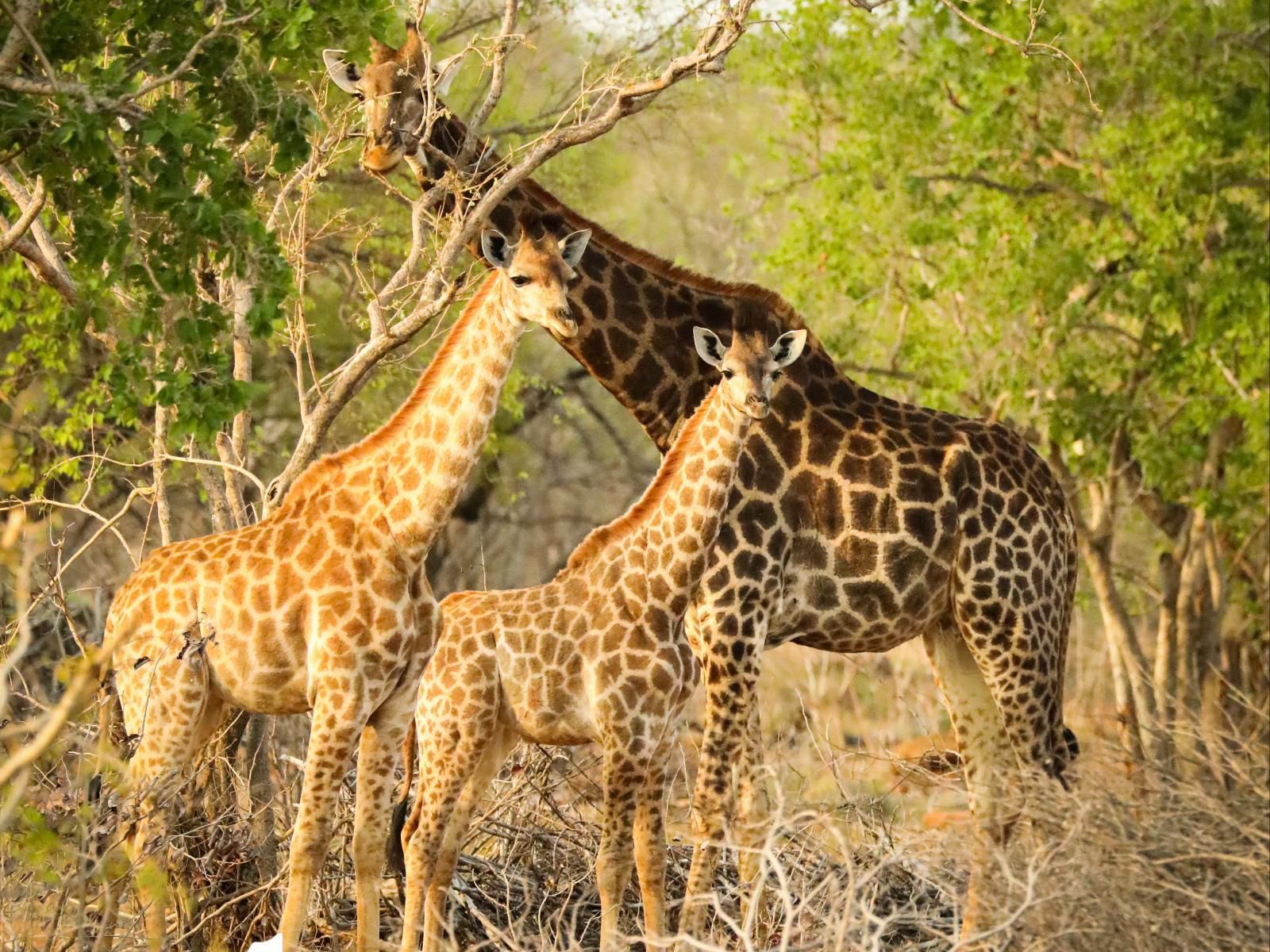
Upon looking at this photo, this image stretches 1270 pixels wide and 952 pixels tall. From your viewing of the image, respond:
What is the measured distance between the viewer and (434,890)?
813cm

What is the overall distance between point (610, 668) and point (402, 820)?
1300 millimetres

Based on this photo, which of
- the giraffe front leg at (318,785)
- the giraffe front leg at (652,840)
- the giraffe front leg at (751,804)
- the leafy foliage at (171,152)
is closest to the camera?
the leafy foliage at (171,152)

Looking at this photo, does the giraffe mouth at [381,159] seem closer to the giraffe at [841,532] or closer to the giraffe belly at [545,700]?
the giraffe at [841,532]

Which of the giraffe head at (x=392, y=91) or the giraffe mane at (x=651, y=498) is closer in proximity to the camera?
the giraffe head at (x=392, y=91)

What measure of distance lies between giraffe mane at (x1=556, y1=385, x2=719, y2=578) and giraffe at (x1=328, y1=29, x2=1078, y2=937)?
1.29 ft

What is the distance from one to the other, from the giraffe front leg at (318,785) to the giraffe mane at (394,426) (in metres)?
1.00

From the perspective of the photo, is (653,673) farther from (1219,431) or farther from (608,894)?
(1219,431)

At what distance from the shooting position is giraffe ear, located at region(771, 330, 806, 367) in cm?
848

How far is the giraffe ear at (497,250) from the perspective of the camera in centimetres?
777

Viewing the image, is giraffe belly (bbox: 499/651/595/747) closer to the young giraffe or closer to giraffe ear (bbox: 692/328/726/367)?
the young giraffe

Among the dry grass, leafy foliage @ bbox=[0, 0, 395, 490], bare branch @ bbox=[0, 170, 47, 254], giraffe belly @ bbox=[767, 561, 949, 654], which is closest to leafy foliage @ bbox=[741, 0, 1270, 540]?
the dry grass

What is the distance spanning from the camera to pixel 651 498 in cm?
852

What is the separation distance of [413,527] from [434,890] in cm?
161

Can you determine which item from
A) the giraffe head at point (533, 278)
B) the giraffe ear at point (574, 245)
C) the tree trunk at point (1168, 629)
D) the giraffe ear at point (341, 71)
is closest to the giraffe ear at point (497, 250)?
the giraffe head at point (533, 278)
